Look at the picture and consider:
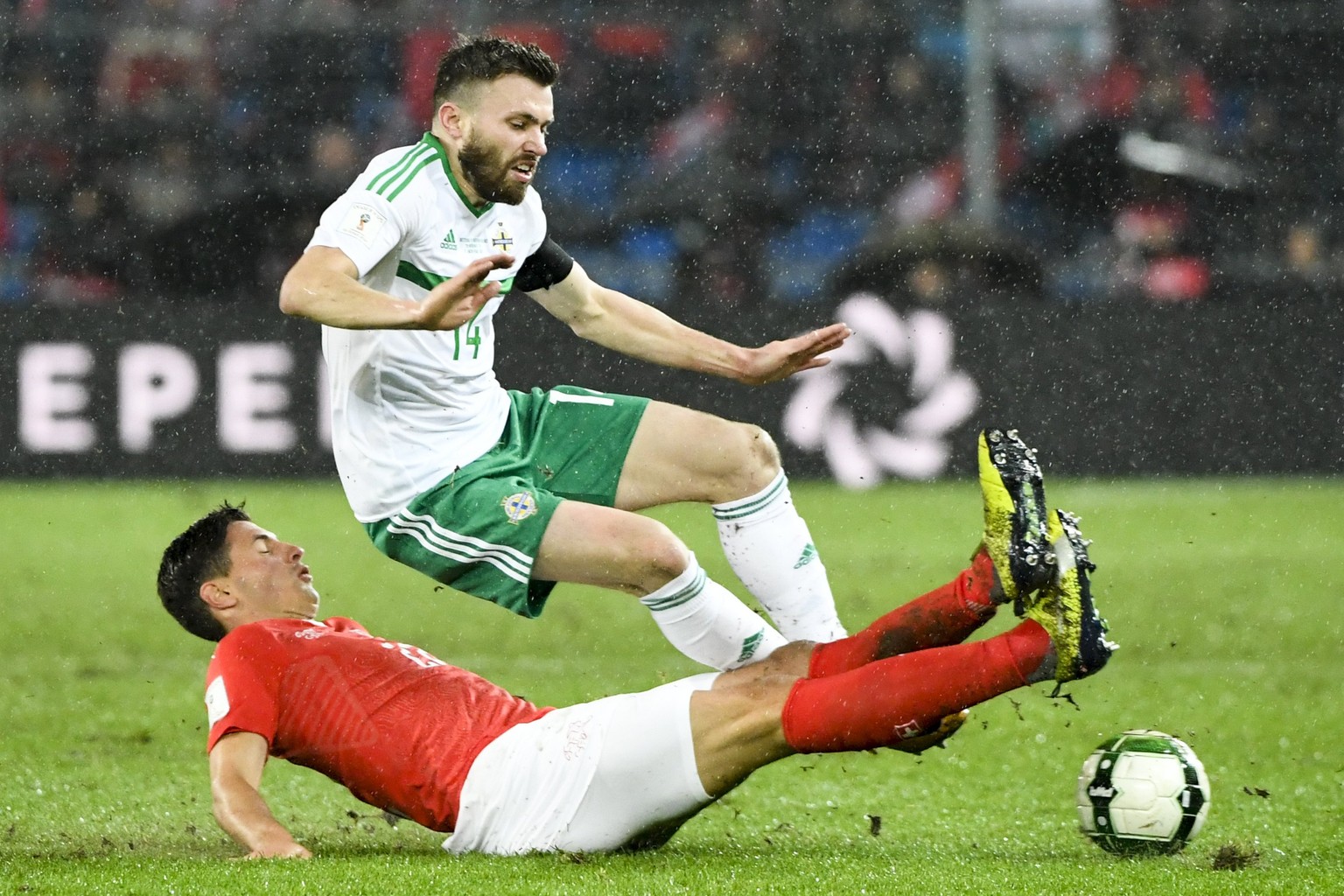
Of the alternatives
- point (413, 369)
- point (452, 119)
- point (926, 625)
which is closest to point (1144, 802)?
point (926, 625)

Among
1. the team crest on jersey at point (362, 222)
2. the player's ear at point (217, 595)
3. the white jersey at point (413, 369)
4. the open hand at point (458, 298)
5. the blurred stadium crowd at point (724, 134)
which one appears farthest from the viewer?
the blurred stadium crowd at point (724, 134)

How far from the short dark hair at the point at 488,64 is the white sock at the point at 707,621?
127 cm

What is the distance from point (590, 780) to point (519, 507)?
28.0 inches

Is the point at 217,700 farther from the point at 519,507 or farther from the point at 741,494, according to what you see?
the point at 741,494

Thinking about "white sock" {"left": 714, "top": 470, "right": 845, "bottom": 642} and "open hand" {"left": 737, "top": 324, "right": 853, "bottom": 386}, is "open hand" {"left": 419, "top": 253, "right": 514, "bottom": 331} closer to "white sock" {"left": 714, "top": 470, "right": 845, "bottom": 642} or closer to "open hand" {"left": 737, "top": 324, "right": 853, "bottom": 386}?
"open hand" {"left": 737, "top": 324, "right": 853, "bottom": 386}

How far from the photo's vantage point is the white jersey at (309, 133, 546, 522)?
4555 millimetres

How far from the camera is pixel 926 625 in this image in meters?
4.40

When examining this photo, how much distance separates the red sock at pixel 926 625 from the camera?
432 centimetres

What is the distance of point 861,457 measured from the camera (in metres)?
12.1

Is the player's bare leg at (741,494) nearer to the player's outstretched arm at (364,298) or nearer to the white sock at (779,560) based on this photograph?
the white sock at (779,560)

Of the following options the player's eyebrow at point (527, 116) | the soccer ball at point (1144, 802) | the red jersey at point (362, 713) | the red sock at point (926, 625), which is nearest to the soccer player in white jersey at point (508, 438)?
the player's eyebrow at point (527, 116)

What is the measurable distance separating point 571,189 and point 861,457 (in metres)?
3.16

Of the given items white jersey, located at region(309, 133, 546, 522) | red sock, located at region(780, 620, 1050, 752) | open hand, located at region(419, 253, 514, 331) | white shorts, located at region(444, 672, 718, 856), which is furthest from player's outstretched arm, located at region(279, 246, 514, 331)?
red sock, located at region(780, 620, 1050, 752)

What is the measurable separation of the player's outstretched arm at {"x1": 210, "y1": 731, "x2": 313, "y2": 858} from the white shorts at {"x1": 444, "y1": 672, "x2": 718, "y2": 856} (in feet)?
1.32
